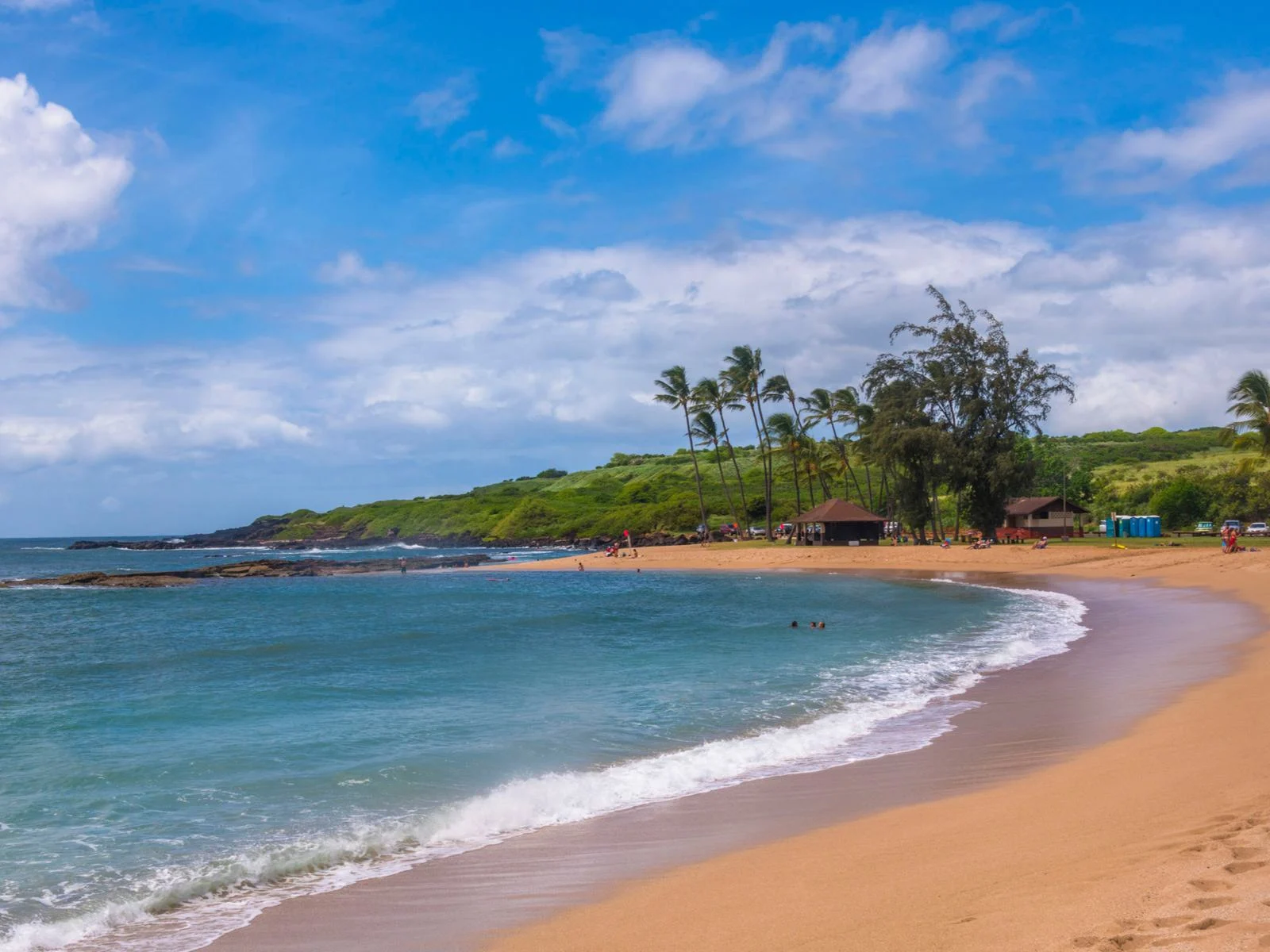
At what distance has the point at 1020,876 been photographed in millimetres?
5625

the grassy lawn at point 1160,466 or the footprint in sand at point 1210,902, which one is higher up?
the grassy lawn at point 1160,466

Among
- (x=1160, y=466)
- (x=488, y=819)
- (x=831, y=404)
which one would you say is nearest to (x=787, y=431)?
(x=831, y=404)

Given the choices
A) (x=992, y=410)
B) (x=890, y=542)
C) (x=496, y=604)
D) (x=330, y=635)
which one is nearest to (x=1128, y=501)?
(x=890, y=542)

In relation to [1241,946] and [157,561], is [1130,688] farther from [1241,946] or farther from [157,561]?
[157,561]

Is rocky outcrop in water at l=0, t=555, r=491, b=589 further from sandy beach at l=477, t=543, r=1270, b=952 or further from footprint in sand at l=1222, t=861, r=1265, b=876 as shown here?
footprint in sand at l=1222, t=861, r=1265, b=876

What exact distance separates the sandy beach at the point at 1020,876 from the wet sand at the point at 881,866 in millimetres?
20

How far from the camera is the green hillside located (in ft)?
251

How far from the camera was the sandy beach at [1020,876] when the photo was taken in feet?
14.9

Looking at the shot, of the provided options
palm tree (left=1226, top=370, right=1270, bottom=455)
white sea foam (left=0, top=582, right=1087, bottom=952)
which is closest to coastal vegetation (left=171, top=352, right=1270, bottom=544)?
palm tree (left=1226, top=370, right=1270, bottom=455)

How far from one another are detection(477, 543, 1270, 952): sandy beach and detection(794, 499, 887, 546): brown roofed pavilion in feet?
170

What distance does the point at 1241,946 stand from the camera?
3795 millimetres

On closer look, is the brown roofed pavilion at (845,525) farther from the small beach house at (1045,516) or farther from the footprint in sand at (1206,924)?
the footprint in sand at (1206,924)

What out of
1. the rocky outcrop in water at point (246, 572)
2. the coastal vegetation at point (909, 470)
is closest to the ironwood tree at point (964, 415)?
the coastal vegetation at point (909, 470)

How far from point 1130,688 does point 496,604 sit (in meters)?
25.9
